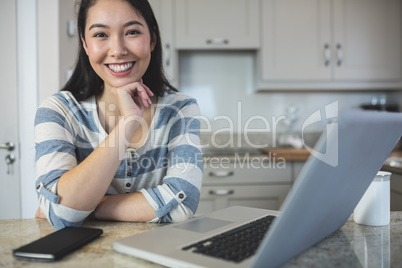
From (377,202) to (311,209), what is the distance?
15.0 inches

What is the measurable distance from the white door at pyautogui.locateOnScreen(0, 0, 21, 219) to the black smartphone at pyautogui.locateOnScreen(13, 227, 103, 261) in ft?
5.98

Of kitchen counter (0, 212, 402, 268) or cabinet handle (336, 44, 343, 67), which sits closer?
kitchen counter (0, 212, 402, 268)

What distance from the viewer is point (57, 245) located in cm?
65

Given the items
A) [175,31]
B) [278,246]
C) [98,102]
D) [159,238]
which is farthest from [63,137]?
[175,31]

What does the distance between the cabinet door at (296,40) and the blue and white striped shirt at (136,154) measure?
1.65 metres

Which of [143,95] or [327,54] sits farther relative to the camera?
[327,54]

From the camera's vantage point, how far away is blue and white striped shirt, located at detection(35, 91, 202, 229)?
3.06 feet

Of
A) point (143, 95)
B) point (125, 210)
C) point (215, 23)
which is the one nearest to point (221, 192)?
point (215, 23)

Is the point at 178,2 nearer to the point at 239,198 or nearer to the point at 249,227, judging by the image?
the point at 239,198

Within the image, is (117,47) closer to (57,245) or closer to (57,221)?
(57,221)

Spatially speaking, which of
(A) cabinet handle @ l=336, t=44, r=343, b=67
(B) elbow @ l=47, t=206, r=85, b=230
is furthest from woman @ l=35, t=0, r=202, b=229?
(A) cabinet handle @ l=336, t=44, r=343, b=67

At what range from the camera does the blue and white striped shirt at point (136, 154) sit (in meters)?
0.93

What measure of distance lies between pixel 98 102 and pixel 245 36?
1809 mm

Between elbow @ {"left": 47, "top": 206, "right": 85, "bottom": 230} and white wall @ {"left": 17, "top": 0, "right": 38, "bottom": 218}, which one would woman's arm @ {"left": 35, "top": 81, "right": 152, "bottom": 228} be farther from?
white wall @ {"left": 17, "top": 0, "right": 38, "bottom": 218}
